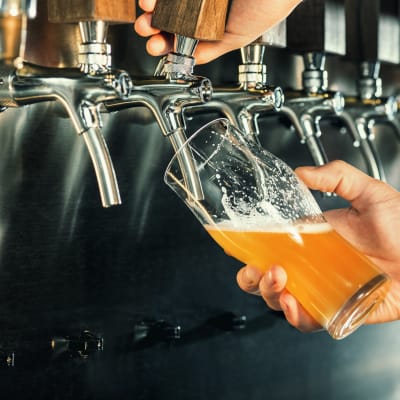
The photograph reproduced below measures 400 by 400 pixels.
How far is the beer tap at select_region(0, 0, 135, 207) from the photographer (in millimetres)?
931

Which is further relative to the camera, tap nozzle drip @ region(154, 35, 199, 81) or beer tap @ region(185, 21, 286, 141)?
beer tap @ region(185, 21, 286, 141)

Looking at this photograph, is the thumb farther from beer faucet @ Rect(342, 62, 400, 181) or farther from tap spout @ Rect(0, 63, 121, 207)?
tap spout @ Rect(0, 63, 121, 207)

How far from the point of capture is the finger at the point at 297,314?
39.5 inches

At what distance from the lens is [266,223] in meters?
0.90

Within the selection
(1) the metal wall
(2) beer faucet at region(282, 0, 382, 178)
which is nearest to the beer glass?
(1) the metal wall

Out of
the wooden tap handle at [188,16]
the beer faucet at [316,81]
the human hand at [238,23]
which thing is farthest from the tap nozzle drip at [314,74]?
the wooden tap handle at [188,16]

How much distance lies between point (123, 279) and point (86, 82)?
0.36 metres

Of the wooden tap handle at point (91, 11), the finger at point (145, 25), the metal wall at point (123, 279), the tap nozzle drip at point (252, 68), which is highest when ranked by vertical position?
the wooden tap handle at point (91, 11)

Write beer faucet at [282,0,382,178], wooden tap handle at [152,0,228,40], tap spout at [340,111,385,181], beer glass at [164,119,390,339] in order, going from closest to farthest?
beer glass at [164,119,390,339] → wooden tap handle at [152,0,228,40] → beer faucet at [282,0,382,178] → tap spout at [340,111,385,181]

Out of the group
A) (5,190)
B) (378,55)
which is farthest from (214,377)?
(378,55)

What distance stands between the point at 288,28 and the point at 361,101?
20cm

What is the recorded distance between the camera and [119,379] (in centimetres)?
122

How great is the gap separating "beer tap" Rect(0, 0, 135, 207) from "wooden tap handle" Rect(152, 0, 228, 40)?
44 millimetres

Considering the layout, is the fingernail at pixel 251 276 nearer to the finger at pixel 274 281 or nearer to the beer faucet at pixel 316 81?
the finger at pixel 274 281
